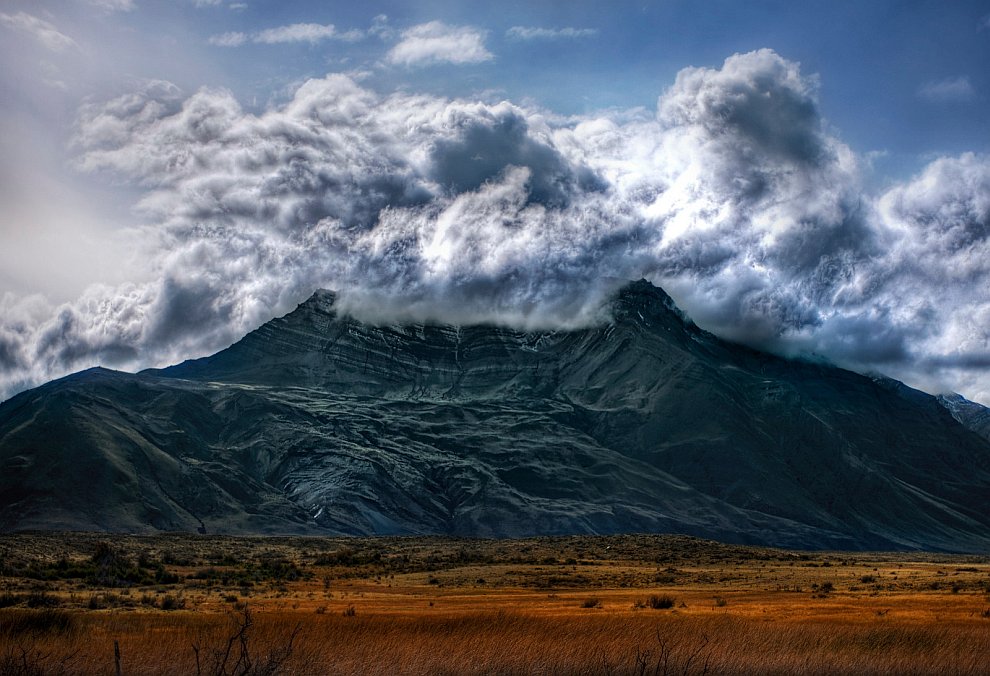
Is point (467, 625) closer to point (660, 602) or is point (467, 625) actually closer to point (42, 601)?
point (660, 602)

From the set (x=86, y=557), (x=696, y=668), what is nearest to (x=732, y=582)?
(x=696, y=668)

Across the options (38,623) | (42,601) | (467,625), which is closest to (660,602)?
(467,625)

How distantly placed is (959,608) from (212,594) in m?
43.1

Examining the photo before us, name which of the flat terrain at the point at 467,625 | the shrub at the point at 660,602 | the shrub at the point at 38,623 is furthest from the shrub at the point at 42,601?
the shrub at the point at 660,602

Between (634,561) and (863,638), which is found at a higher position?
(863,638)

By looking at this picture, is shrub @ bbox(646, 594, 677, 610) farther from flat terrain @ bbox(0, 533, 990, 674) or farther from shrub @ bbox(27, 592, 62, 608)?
shrub @ bbox(27, 592, 62, 608)

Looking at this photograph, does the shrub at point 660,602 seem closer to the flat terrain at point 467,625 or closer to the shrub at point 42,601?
the flat terrain at point 467,625

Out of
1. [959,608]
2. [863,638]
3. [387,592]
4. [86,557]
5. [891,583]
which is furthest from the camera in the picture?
[86,557]

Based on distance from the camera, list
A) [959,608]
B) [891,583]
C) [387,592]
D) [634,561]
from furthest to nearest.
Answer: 1. [634,561]
2. [891,583]
3. [387,592]
4. [959,608]

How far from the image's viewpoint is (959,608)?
56781 millimetres

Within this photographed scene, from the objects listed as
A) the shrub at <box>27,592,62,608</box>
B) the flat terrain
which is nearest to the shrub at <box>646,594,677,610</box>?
the flat terrain

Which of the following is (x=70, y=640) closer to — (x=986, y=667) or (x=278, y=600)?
(x=278, y=600)

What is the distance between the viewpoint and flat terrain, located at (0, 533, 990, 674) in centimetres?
3797

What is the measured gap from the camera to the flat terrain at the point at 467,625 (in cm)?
3797
